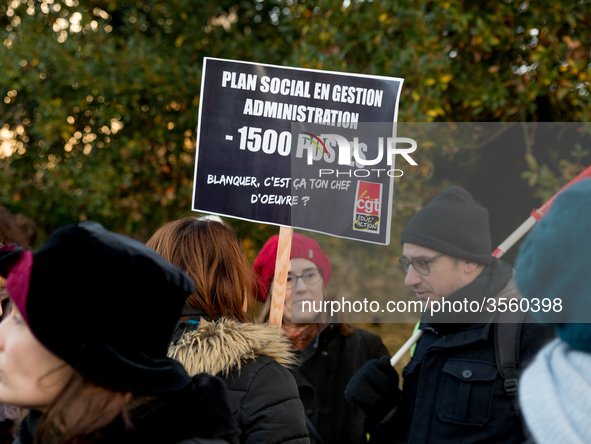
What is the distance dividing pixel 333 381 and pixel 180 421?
179 centimetres

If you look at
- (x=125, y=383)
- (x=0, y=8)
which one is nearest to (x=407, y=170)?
(x=125, y=383)

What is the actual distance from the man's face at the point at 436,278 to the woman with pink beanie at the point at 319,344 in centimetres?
71

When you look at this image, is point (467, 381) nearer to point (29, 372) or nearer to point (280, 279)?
point (280, 279)

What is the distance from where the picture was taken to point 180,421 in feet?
3.75

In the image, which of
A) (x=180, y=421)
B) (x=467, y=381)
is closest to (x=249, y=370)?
(x=180, y=421)

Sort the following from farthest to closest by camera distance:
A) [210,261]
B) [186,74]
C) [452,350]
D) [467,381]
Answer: [186,74] < [452,350] < [467,381] < [210,261]

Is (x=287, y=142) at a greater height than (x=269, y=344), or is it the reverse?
(x=287, y=142)

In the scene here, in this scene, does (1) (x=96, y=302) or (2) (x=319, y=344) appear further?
(2) (x=319, y=344)

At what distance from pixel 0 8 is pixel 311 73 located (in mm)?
4678

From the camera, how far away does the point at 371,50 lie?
4.42 m

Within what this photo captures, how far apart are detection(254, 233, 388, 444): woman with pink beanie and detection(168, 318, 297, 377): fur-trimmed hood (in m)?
0.94

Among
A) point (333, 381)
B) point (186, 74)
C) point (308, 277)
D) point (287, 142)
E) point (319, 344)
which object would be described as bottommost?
point (333, 381)

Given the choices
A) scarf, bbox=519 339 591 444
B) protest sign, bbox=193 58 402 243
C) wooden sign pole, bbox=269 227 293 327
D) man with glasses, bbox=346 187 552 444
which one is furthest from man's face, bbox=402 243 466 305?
scarf, bbox=519 339 591 444

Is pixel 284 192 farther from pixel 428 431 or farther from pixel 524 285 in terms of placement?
pixel 524 285
